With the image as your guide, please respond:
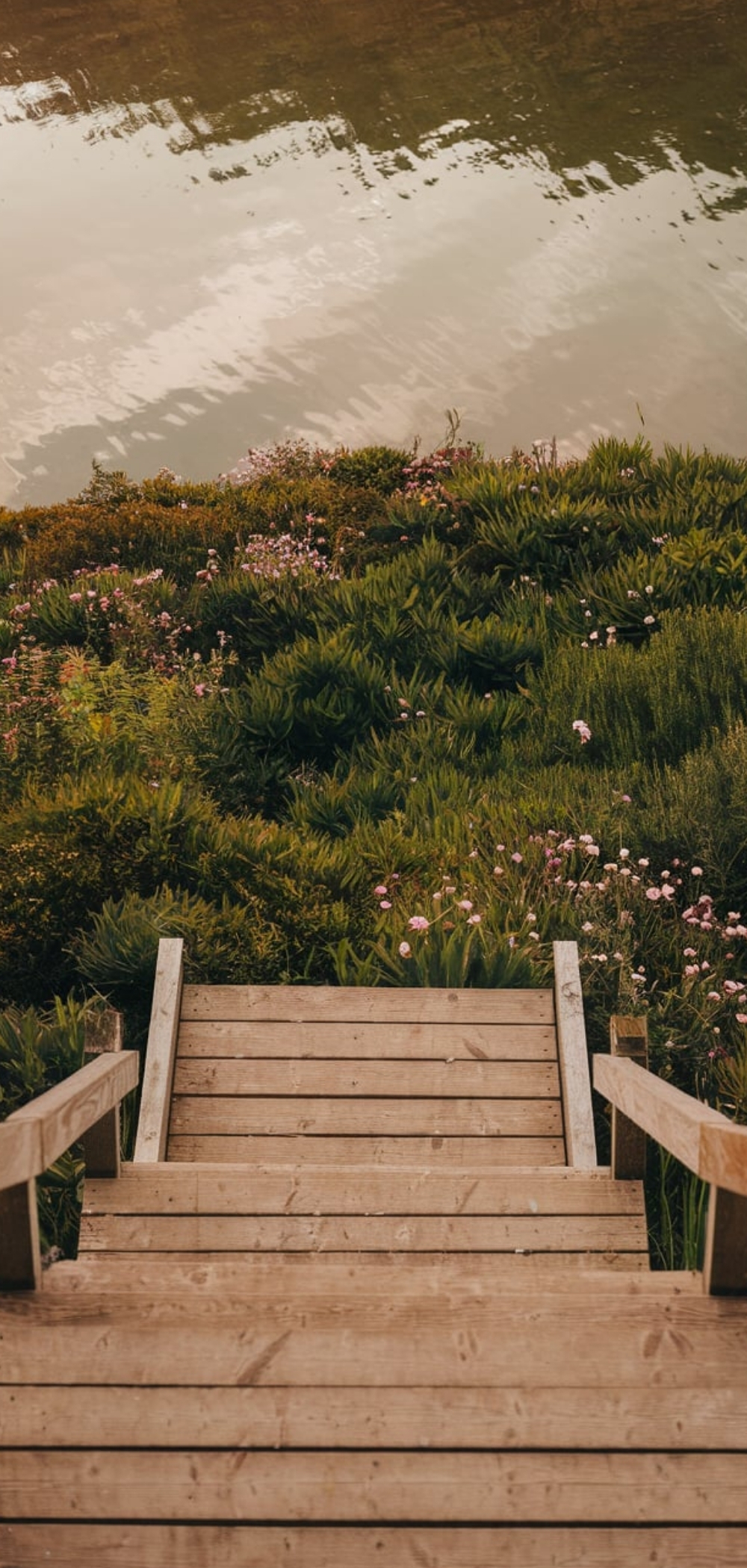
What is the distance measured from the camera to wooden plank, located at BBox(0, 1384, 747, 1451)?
2012mm

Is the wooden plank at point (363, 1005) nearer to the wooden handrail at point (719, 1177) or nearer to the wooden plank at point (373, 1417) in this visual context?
the wooden handrail at point (719, 1177)

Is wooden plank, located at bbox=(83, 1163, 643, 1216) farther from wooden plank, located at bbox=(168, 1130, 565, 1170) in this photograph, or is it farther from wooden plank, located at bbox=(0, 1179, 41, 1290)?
wooden plank, located at bbox=(0, 1179, 41, 1290)

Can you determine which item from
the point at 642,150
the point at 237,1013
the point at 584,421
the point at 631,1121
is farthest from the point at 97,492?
the point at 642,150

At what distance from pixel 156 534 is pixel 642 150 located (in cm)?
1830

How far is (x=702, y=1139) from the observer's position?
7.30 feet

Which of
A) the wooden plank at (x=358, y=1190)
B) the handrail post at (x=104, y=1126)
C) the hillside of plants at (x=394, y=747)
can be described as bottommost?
the hillside of plants at (x=394, y=747)

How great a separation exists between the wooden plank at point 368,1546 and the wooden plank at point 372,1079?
2635mm

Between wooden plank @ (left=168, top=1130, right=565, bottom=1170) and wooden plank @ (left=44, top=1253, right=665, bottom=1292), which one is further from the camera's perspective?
wooden plank @ (left=168, top=1130, right=565, bottom=1170)

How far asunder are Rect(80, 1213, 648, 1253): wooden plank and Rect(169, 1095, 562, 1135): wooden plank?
728mm

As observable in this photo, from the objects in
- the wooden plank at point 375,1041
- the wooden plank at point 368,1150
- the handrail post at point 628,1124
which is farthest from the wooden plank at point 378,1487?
the wooden plank at point 375,1041

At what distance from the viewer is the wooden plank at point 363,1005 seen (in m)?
4.85

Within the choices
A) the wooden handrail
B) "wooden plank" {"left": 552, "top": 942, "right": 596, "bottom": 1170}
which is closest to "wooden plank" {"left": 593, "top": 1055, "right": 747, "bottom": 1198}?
the wooden handrail

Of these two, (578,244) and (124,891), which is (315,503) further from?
(578,244)

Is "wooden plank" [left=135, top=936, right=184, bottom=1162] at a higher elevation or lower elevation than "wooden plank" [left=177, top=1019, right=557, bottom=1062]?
higher
